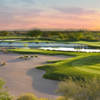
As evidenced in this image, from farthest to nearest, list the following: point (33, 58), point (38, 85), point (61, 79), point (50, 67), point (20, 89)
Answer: point (33, 58), point (50, 67), point (61, 79), point (38, 85), point (20, 89)

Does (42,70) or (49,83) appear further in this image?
(42,70)


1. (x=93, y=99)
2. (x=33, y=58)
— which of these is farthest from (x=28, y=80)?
(x=33, y=58)

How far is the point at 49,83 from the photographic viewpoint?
49.8 feet

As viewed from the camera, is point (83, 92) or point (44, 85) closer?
point (83, 92)

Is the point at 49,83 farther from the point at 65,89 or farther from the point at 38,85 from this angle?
the point at 65,89

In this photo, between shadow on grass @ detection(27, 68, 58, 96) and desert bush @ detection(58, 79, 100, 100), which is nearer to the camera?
desert bush @ detection(58, 79, 100, 100)

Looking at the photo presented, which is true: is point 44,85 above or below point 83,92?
A: below

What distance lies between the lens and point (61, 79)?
1588 centimetres

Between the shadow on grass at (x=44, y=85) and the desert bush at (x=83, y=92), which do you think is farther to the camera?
the shadow on grass at (x=44, y=85)

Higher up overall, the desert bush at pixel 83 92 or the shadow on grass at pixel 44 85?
the desert bush at pixel 83 92

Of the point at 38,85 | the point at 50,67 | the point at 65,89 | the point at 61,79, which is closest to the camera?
the point at 65,89

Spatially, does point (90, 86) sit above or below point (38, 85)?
above

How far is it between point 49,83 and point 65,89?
20.9ft

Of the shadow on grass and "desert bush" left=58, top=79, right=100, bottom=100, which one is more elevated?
"desert bush" left=58, top=79, right=100, bottom=100
